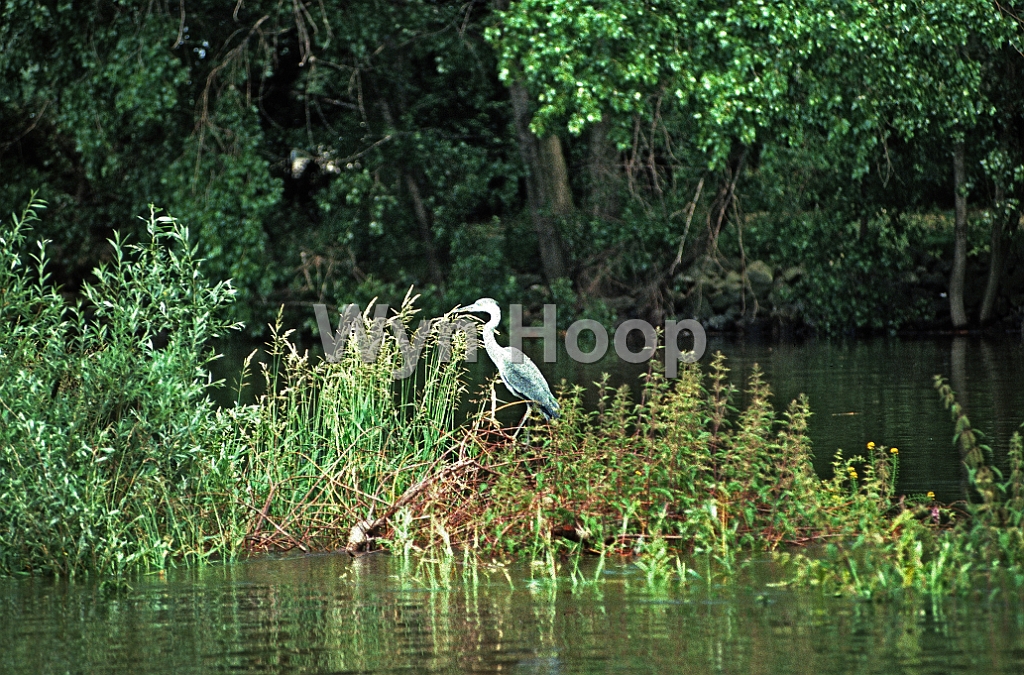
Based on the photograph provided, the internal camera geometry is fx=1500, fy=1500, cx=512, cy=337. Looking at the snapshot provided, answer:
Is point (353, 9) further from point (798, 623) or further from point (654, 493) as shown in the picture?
point (798, 623)

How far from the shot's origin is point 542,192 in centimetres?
2620

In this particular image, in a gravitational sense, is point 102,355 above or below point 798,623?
above

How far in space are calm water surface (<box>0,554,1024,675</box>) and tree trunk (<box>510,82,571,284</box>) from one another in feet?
60.1

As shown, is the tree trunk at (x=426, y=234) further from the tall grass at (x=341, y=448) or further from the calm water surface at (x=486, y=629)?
the calm water surface at (x=486, y=629)

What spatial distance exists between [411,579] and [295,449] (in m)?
1.93

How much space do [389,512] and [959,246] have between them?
18.1 m

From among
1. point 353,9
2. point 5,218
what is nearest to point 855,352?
point 353,9

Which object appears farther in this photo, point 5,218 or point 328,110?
point 328,110

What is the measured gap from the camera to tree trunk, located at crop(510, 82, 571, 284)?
84.4 feet

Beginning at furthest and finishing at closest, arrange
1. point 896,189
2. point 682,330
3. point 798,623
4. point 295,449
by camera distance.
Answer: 1. point 682,330
2. point 896,189
3. point 295,449
4. point 798,623

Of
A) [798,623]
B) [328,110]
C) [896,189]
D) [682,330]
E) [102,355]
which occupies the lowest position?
[798,623]

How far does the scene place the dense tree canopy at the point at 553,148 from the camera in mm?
A: 18750

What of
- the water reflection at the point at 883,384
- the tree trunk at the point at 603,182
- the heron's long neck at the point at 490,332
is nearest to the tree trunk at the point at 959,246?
the water reflection at the point at 883,384

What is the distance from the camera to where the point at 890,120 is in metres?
21.1
